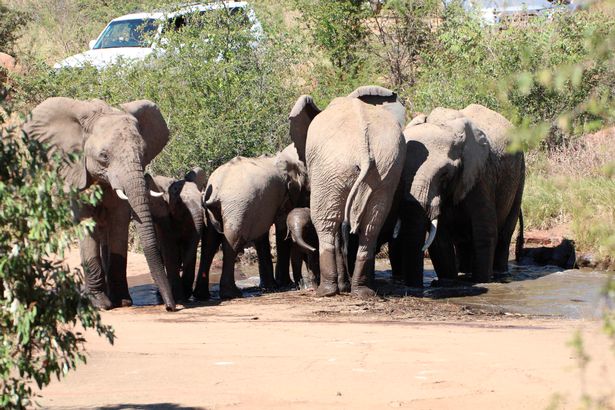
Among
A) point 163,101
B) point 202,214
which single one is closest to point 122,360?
point 202,214

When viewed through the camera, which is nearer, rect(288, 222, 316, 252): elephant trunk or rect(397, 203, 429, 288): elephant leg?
rect(288, 222, 316, 252): elephant trunk

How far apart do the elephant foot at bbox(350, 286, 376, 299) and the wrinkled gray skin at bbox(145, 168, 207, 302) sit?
1864mm

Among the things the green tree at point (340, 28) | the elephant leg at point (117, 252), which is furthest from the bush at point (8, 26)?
the elephant leg at point (117, 252)

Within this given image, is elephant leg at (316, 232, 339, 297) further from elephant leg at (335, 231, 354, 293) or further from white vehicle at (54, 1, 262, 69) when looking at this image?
white vehicle at (54, 1, 262, 69)

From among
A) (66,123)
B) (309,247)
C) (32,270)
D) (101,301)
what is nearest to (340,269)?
(309,247)

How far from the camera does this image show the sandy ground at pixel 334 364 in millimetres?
6703

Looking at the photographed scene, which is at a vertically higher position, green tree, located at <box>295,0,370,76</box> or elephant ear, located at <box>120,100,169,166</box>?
green tree, located at <box>295,0,370,76</box>

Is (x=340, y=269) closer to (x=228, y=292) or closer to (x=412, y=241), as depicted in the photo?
(x=412, y=241)

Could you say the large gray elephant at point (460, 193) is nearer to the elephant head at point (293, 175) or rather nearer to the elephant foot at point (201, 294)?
the elephant head at point (293, 175)

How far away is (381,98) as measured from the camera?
13578 mm

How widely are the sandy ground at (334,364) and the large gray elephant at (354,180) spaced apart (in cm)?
122

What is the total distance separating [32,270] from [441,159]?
331 inches

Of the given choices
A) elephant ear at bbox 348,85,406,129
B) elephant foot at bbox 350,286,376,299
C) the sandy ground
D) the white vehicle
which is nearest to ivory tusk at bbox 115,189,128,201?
the sandy ground

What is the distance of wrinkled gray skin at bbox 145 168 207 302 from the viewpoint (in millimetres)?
12633
